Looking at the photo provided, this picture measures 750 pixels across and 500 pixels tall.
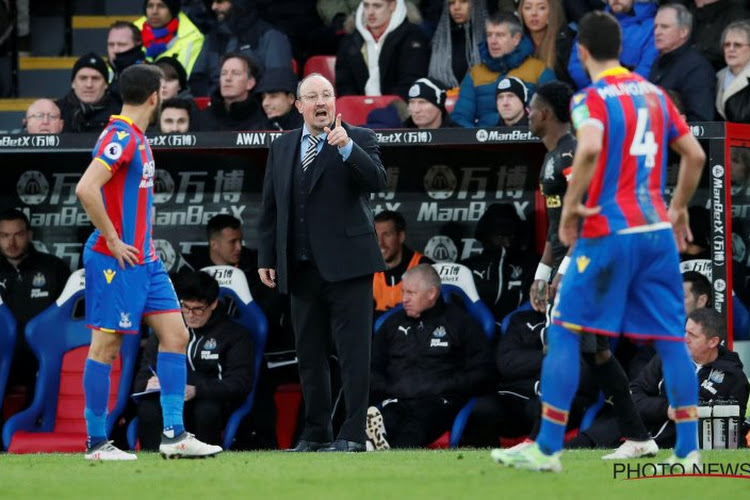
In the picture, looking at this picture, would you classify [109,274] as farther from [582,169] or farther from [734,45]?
[734,45]

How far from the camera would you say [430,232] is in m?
11.3

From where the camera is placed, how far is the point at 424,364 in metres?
10.1

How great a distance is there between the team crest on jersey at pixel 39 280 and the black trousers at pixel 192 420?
1535mm

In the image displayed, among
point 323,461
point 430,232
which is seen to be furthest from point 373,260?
point 430,232

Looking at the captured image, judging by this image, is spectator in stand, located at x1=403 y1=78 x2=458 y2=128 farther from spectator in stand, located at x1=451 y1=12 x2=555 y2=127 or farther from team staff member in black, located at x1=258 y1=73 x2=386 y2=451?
team staff member in black, located at x1=258 y1=73 x2=386 y2=451

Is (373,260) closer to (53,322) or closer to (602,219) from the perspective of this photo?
(602,219)

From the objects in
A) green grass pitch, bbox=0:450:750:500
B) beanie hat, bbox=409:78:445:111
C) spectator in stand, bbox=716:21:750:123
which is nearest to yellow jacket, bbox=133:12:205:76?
beanie hat, bbox=409:78:445:111

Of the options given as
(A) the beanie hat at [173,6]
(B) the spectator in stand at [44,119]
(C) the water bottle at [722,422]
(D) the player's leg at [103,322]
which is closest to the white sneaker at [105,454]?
(D) the player's leg at [103,322]

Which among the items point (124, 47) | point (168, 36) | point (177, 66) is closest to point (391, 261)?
point (177, 66)

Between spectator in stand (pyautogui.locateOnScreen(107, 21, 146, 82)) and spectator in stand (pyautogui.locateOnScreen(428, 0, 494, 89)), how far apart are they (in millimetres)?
2379

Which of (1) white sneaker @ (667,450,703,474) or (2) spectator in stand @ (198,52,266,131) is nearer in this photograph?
(1) white sneaker @ (667,450,703,474)

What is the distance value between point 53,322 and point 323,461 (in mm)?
3973

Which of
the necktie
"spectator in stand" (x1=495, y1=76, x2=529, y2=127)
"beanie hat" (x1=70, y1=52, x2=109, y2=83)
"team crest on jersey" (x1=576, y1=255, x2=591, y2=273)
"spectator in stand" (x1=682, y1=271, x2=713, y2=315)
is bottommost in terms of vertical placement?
"spectator in stand" (x1=682, y1=271, x2=713, y2=315)

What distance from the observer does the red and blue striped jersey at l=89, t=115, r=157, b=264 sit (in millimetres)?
7355
